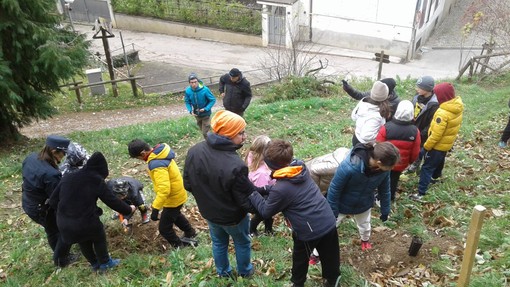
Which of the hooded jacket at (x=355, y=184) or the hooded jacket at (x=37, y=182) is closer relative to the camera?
the hooded jacket at (x=355, y=184)

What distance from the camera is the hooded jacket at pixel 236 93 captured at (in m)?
9.01

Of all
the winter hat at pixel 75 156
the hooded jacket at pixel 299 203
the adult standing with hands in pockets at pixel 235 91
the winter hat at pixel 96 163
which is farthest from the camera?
the adult standing with hands in pockets at pixel 235 91

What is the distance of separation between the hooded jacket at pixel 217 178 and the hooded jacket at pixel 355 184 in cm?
109

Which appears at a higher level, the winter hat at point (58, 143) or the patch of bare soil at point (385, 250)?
the winter hat at point (58, 143)

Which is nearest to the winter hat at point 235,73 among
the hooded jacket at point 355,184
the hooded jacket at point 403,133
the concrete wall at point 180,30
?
the hooded jacket at point 403,133

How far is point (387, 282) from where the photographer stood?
4.30m

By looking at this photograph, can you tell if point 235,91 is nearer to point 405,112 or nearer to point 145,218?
point 145,218

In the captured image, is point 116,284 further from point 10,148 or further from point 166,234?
point 10,148

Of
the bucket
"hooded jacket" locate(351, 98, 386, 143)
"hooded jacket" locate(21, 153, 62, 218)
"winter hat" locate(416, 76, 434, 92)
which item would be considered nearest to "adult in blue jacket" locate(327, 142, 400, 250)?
the bucket

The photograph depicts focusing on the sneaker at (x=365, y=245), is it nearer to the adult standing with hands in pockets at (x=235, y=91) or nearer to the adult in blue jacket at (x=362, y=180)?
the adult in blue jacket at (x=362, y=180)

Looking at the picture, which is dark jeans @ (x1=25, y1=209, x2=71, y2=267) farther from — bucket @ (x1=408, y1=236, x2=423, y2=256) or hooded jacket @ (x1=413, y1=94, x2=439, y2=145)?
hooded jacket @ (x1=413, y1=94, x2=439, y2=145)

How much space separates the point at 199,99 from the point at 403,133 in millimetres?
4896

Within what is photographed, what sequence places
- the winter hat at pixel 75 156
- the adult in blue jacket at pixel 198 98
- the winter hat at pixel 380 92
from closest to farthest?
the winter hat at pixel 75 156 < the winter hat at pixel 380 92 < the adult in blue jacket at pixel 198 98

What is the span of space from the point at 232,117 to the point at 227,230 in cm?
113
